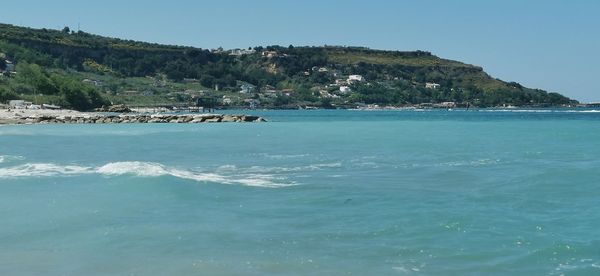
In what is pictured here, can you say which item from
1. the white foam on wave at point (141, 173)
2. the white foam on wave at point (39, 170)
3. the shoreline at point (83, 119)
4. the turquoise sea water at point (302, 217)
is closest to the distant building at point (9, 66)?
the shoreline at point (83, 119)

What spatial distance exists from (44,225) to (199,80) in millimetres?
177868

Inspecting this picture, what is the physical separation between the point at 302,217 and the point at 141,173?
9.81m

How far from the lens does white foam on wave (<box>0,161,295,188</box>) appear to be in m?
22.6

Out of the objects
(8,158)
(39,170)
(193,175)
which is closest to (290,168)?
(193,175)

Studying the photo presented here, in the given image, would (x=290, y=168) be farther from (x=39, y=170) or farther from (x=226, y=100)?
(x=226, y=100)

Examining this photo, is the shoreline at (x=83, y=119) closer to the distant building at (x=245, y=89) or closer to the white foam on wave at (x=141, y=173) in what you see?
the white foam on wave at (x=141, y=173)

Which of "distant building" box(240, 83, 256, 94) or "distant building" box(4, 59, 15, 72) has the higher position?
"distant building" box(4, 59, 15, 72)

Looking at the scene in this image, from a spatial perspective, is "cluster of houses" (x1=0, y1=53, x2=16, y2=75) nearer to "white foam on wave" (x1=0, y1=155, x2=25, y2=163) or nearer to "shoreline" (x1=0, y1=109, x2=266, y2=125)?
"shoreline" (x1=0, y1=109, x2=266, y2=125)

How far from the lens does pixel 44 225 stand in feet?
50.5

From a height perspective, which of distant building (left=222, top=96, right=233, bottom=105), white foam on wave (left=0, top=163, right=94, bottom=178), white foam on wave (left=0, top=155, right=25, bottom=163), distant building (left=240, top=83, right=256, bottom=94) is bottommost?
distant building (left=222, top=96, right=233, bottom=105)

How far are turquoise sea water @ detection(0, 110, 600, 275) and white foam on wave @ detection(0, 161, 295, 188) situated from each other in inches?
2.7

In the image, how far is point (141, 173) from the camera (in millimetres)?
24266

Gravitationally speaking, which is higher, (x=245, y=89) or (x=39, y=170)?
(x=245, y=89)

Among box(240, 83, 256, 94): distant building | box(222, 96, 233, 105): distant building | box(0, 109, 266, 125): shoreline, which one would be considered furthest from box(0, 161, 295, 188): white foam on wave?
box(240, 83, 256, 94): distant building
